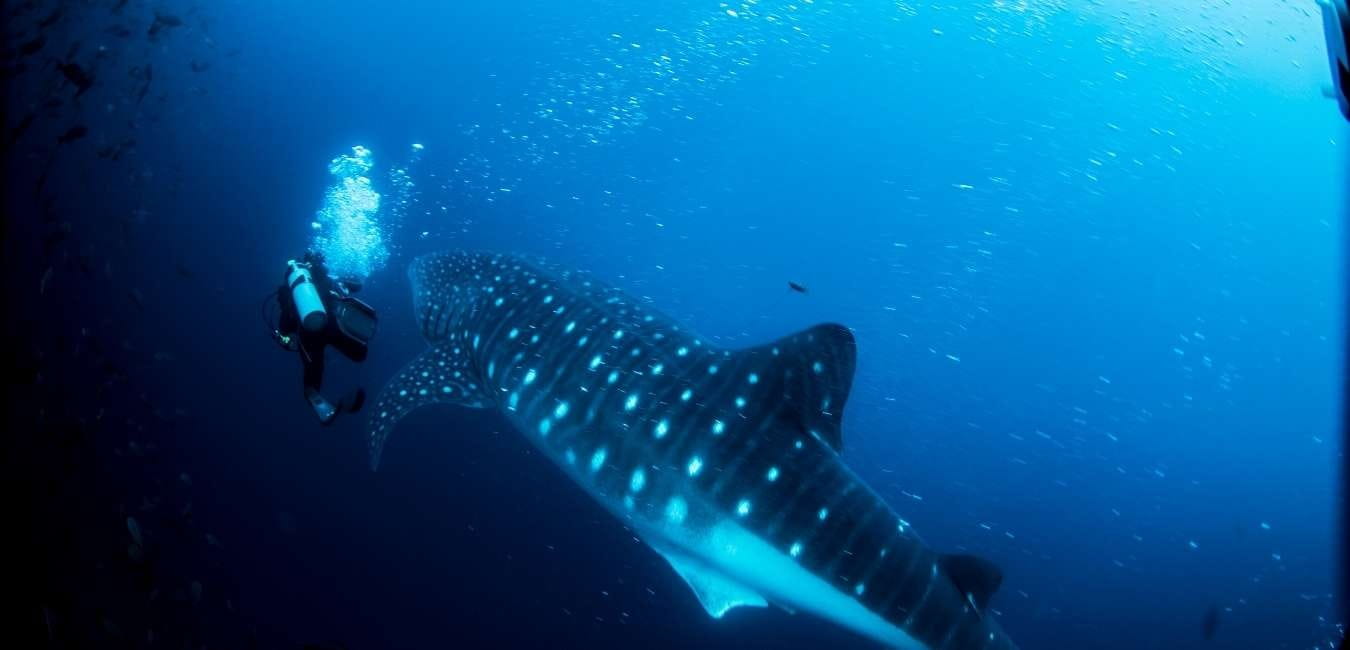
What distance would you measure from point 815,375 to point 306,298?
13.4 ft

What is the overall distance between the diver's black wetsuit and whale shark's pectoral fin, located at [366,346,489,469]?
1.18ft

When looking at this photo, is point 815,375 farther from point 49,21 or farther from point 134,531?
point 49,21

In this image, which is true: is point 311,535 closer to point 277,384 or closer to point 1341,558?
point 277,384

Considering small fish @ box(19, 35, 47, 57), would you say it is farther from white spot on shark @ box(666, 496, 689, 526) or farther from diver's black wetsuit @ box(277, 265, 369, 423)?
white spot on shark @ box(666, 496, 689, 526)

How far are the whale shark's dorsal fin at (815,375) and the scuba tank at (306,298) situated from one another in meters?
3.62

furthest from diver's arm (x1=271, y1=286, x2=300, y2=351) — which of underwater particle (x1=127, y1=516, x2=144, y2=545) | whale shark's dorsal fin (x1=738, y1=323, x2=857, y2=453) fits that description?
whale shark's dorsal fin (x1=738, y1=323, x2=857, y2=453)

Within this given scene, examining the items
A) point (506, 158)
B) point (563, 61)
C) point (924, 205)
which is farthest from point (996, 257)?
point (563, 61)

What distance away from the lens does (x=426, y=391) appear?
569 centimetres

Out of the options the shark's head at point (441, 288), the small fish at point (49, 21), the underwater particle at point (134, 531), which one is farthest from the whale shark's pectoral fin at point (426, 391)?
the small fish at point (49, 21)

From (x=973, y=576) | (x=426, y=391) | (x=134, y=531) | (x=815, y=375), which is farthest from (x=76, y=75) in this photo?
(x=973, y=576)

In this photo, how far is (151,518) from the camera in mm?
7008

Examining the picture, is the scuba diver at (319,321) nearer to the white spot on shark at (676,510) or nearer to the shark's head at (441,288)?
the shark's head at (441,288)

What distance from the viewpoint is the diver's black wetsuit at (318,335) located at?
529 centimetres

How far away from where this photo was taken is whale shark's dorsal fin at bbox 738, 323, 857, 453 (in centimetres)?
395
